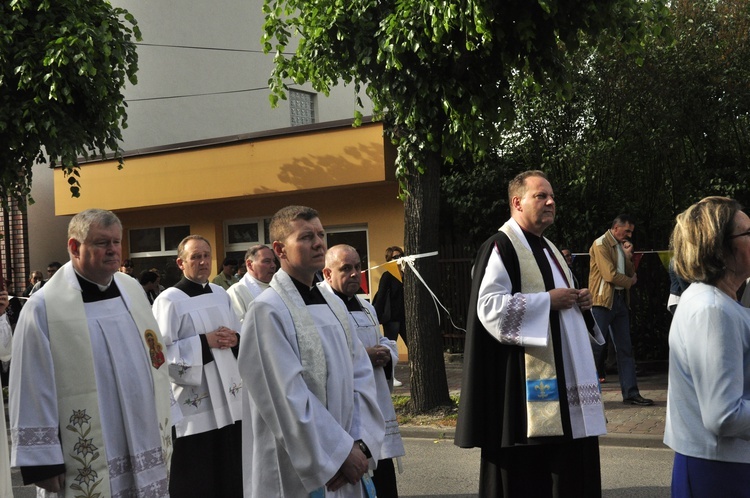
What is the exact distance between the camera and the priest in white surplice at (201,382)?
21.4ft

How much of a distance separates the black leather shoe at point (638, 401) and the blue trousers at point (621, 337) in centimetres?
4

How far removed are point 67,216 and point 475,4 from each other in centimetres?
1458

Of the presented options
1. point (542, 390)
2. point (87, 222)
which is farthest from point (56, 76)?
point (542, 390)

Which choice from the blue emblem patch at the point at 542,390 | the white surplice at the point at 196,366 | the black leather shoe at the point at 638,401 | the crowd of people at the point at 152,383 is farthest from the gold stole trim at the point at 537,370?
the black leather shoe at the point at 638,401

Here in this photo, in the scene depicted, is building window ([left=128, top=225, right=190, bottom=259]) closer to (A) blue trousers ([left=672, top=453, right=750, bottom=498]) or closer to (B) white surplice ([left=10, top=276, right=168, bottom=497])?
(B) white surplice ([left=10, top=276, right=168, bottom=497])

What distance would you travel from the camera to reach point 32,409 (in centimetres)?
427

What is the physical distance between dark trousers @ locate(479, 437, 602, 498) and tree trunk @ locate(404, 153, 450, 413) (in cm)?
539

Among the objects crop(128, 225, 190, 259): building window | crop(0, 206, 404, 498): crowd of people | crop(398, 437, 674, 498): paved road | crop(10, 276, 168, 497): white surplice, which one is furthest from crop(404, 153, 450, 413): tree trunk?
crop(128, 225, 190, 259): building window

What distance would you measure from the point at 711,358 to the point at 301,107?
22.1m

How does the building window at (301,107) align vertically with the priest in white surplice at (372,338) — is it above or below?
above

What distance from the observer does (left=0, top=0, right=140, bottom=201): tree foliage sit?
38.7 ft

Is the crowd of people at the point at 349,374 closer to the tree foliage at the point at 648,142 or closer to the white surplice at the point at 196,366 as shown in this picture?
the white surplice at the point at 196,366

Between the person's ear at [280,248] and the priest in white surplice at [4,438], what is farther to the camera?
the priest in white surplice at [4,438]

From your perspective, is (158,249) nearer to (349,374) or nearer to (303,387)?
(349,374)
